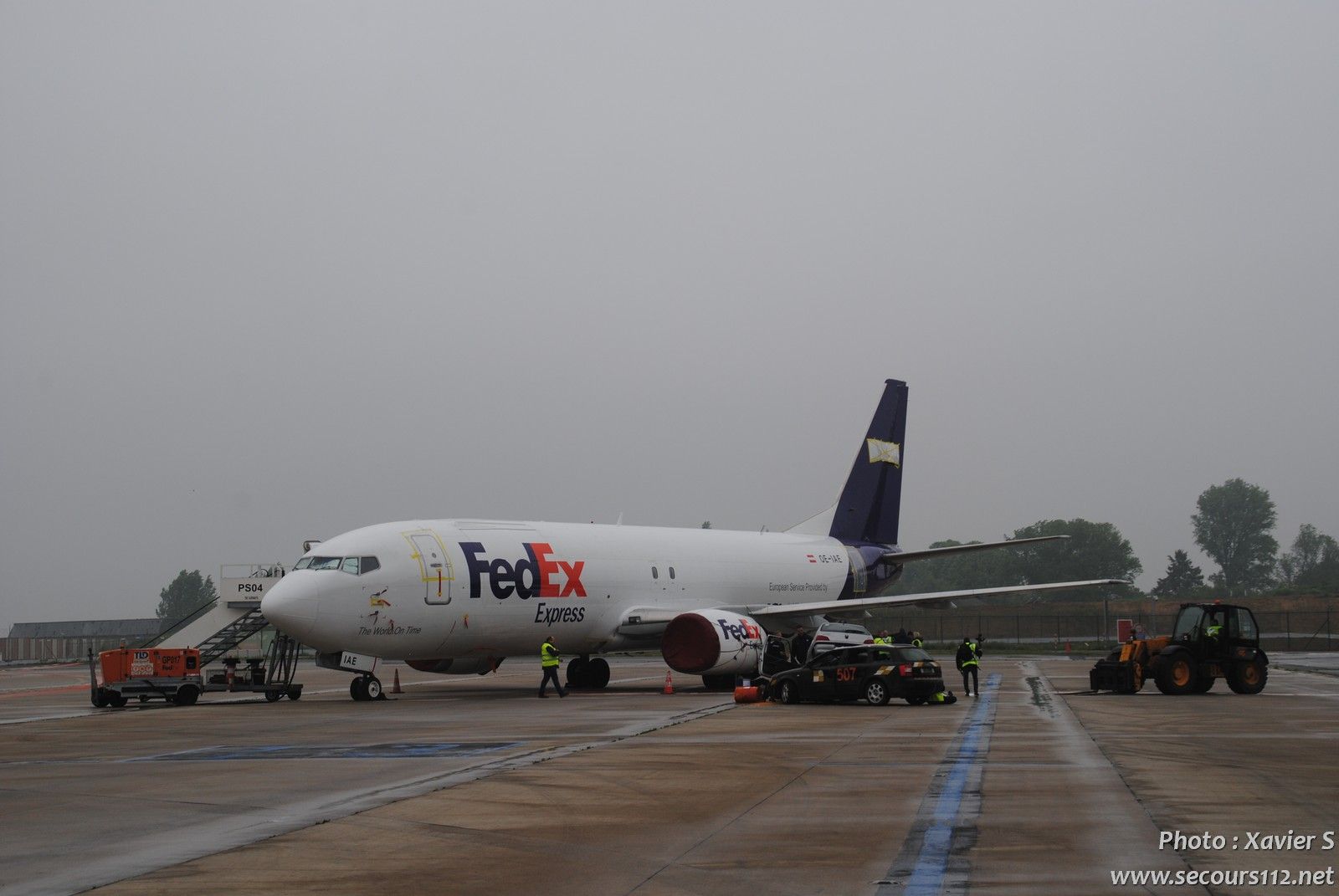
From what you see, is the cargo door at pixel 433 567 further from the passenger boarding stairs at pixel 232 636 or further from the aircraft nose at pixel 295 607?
the passenger boarding stairs at pixel 232 636

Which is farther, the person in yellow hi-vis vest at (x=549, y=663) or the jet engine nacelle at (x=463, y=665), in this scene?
the jet engine nacelle at (x=463, y=665)

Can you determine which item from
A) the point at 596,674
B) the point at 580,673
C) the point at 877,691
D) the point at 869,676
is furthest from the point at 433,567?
the point at 877,691

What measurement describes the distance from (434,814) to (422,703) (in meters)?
18.4

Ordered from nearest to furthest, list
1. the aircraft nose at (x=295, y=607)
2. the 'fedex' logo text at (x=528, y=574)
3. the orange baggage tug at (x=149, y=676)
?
the aircraft nose at (x=295, y=607)
the orange baggage tug at (x=149, y=676)
the 'fedex' logo text at (x=528, y=574)

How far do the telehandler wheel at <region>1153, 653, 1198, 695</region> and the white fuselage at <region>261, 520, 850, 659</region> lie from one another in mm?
12436

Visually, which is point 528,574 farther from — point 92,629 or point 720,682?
point 92,629

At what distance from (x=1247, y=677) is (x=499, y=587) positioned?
54.8 feet

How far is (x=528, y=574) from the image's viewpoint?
32.7 metres

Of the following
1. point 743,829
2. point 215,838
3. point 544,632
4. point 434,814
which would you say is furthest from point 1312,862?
point 544,632

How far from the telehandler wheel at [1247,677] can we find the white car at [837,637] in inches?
351

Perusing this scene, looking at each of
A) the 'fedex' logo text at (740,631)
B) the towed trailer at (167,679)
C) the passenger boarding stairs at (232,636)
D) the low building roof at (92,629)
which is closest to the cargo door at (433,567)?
the towed trailer at (167,679)

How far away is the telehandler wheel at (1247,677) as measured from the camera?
97.9 feet

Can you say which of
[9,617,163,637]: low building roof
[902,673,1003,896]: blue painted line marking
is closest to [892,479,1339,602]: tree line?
[9,617,163,637]: low building roof

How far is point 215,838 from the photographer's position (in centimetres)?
1098
